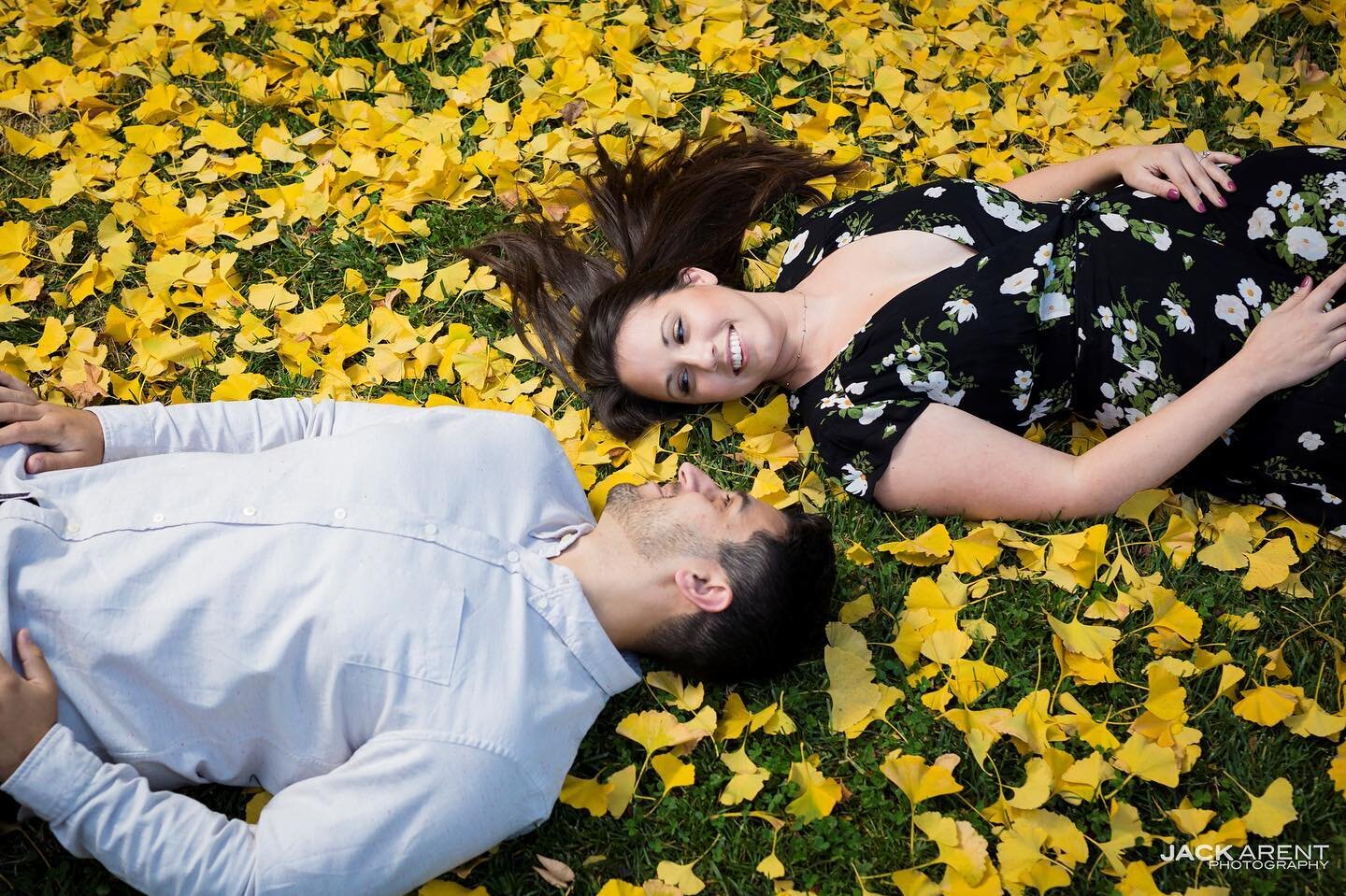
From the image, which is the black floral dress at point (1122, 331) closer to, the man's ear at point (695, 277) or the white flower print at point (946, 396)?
the white flower print at point (946, 396)

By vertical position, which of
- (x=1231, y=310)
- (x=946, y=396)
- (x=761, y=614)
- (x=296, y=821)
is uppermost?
(x=1231, y=310)

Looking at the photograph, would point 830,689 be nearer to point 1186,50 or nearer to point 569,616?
point 569,616

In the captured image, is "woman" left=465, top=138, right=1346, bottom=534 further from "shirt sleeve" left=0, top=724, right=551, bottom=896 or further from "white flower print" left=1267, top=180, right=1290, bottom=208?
"shirt sleeve" left=0, top=724, right=551, bottom=896

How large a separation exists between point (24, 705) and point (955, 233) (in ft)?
8.13

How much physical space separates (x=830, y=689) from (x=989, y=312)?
1035 mm

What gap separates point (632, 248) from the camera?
10.8ft

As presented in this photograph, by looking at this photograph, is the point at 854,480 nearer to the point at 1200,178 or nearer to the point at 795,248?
the point at 795,248

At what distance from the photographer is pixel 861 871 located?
2270mm

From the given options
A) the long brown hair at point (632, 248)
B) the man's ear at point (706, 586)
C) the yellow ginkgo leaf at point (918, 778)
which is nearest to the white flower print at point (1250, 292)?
the long brown hair at point (632, 248)

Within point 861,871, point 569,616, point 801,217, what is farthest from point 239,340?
point 861,871

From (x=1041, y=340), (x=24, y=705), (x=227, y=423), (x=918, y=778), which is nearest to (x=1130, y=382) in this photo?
(x=1041, y=340)

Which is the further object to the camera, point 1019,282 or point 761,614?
point 1019,282

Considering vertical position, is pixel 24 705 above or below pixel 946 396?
below

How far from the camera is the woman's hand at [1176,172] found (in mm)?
2885
